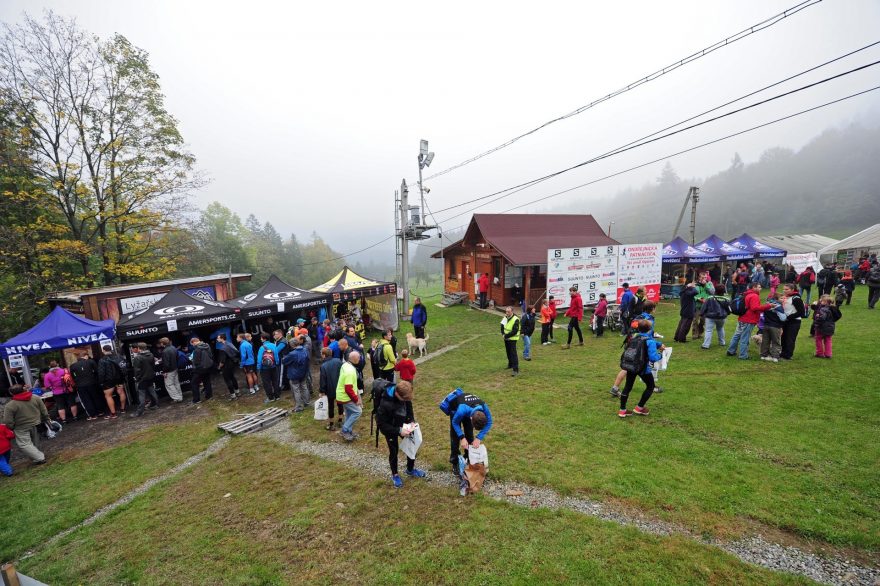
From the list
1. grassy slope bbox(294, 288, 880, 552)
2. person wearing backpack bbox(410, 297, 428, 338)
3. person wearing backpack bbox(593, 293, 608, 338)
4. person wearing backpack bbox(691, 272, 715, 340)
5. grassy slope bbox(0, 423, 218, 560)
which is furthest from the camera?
person wearing backpack bbox(410, 297, 428, 338)

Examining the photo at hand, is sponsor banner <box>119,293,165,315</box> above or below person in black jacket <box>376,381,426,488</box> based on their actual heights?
above

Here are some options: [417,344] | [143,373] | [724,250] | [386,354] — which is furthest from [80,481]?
[724,250]

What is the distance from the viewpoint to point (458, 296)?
2175 centimetres

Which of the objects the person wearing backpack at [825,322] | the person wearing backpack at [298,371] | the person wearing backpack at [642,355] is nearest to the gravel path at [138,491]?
the person wearing backpack at [298,371]

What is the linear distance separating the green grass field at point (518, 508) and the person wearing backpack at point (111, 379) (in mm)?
2429

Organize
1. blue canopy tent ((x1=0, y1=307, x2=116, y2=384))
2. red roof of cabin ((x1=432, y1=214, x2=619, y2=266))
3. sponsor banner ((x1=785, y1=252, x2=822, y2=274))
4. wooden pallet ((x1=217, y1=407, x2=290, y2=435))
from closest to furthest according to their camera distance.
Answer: wooden pallet ((x1=217, y1=407, x2=290, y2=435)), blue canopy tent ((x1=0, y1=307, x2=116, y2=384)), red roof of cabin ((x1=432, y1=214, x2=619, y2=266)), sponsor banner ((x1=785, y1=252, x2=822, y2=274))

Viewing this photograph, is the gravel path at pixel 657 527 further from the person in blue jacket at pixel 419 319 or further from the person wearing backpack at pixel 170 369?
the person in blue jacket at pixel 419 319

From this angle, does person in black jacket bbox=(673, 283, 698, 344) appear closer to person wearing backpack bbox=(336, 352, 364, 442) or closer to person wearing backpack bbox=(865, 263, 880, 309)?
person wearing backpack bbox=(865, 263, 880, 309)

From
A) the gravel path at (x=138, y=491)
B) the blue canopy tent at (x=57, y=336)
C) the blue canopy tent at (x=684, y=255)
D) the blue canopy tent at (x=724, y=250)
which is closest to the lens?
the gravel path at (x=138, y=491)

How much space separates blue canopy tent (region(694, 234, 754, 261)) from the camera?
21.0 meters

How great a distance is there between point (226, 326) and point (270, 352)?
205 inches

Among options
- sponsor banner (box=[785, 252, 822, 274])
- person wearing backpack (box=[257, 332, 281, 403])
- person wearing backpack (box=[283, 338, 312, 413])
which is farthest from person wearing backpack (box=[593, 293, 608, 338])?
sponsor banner (box=[785, 252, 822, 274])

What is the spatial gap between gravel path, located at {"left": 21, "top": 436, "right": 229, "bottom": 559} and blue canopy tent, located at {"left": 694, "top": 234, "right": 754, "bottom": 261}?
82.7 feet

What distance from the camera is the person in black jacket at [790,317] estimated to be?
8.31 m
